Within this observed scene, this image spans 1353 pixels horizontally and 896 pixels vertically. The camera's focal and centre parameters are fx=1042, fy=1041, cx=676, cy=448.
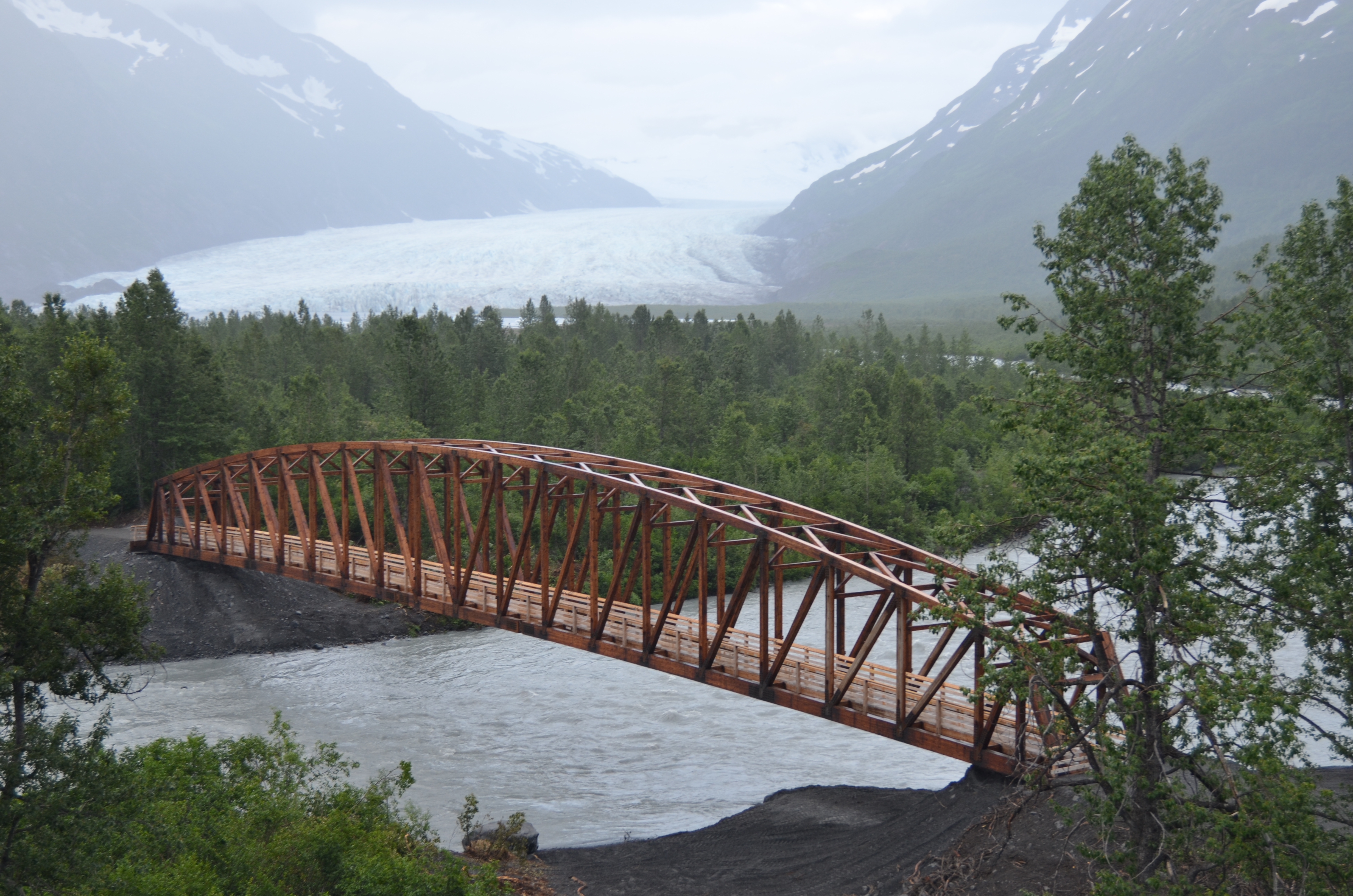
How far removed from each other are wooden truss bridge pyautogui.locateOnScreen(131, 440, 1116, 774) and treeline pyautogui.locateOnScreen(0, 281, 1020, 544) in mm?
Answer: 12439

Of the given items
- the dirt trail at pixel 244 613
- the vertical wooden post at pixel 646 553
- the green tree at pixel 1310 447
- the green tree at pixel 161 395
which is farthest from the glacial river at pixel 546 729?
the green tree at pixel 161 395

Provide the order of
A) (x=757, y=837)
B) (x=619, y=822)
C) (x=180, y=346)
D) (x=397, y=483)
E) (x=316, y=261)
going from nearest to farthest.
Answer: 1. (x=757, y=837)
2. (x=619, y=822)
3. (x=180, y=346)
4. (x=397, y=483)
5. (x=316, y=261)

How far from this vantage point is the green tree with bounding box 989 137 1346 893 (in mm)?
12688

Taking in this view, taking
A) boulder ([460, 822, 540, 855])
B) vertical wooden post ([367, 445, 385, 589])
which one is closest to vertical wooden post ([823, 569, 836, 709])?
boulder ([460, 822, 540, 855])

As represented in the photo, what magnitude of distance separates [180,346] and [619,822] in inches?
1720

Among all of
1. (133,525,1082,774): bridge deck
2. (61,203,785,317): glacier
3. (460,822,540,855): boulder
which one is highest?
(61,203,785,317): glacier

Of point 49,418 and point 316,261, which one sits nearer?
point 49,418

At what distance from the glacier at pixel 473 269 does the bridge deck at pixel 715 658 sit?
103 meters

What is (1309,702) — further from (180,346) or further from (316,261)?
(316,261)

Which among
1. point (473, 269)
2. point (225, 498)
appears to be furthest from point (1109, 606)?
point (473, 269)

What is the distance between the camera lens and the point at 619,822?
25469 mm

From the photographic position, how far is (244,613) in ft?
146

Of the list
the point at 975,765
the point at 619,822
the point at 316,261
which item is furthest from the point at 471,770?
the point at 316,261

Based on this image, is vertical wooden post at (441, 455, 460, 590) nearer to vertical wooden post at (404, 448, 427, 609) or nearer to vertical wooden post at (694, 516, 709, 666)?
vertical wooden post at (404, 448, 427, 609)
